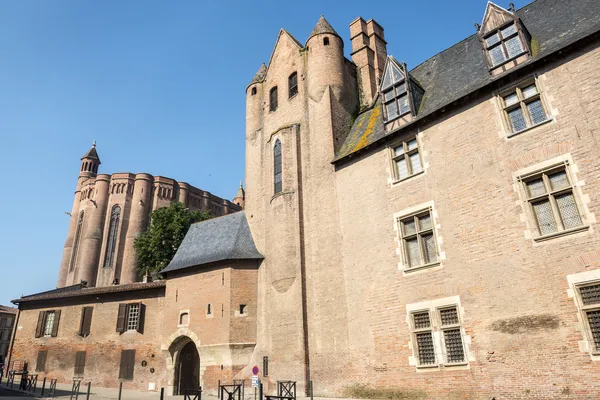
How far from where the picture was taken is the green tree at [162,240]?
143 feet

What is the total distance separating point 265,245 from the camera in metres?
23.6

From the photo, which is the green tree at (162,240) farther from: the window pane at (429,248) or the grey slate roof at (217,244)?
the window pane at (429,248)

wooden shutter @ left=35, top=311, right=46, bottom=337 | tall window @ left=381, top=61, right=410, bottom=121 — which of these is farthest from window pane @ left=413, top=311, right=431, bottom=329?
wooden shutter @ left=35, top=311, right=46, bottom=337

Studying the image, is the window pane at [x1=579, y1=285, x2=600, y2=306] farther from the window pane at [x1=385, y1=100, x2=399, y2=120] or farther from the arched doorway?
the arched doorway

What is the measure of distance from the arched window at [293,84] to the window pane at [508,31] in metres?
12.3

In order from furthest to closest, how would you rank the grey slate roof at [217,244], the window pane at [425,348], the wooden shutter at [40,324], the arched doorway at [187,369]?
the wooden shutter at [40,324] → the arched doorway at [187,369] → the grey slate roof at [217,244] → the window pane at [425,348]

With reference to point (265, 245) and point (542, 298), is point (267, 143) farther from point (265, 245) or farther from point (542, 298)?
point (542, 298)

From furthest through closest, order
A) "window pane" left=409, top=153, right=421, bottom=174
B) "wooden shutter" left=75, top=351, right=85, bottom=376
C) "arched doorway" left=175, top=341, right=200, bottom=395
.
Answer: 1. "wooden shutter" left=75, top=351, right=85, bottom=376
2. "arched doorway" left=175, top=341, right=200, bottom=395
3. "window pane" left=409, top=153, right=421, bottom=174

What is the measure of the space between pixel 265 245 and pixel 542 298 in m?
14.2

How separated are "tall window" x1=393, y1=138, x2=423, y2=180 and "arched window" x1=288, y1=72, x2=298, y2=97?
9.52 m

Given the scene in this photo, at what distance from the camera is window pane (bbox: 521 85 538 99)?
14848 millimetres

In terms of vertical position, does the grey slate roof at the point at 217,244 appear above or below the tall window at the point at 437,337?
above

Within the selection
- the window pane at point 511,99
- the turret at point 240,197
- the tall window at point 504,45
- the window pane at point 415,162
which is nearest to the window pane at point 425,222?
the window pane at point 415,162

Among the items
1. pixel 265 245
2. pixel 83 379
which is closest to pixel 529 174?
pixel 265 245
